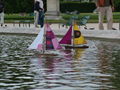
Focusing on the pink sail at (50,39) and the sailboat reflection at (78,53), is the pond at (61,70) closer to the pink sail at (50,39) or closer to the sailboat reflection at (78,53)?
the sailboat reflection at (78,53)

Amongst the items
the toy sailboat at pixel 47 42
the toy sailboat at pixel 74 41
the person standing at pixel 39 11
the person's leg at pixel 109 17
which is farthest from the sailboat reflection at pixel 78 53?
→ the person standing at pixel 39 11

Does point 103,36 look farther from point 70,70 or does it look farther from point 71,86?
point 71,86

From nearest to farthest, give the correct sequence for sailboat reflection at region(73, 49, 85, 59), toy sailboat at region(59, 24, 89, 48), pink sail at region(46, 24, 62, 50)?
1. sailboat reflection at region(73, 49, 85, 59)
2. pink sail at region(46, 24, 62, 50)
3. toy sailboat at region(59, 24, 89, 48)

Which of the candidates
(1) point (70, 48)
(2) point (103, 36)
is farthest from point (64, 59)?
(2) point (103, 36)

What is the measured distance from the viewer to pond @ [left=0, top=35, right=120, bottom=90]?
11.7 metres

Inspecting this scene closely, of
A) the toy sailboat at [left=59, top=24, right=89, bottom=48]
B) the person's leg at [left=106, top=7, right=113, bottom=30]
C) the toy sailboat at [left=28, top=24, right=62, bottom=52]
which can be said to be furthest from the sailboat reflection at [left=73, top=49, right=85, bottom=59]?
the person's leg at [left=106, top=7, right=113, bottom=30]

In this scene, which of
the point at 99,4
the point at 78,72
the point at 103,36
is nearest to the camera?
the point at 78,72

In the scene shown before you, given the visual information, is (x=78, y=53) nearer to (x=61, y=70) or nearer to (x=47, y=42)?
(x=47, y=42)

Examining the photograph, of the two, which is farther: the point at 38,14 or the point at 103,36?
the point at 38,14

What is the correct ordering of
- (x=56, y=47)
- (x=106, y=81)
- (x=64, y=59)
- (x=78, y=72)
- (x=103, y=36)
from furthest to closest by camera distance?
(x=103, y=36), (x=56, y=47), (x=64, y=59), (x=78, y=72), (x=106, y=81)

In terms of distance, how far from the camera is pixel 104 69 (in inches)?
565

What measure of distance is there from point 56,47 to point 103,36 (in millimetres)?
7186

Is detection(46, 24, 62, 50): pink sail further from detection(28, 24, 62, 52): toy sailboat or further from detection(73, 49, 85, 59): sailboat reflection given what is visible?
detection(73, 49, 85, 59): sailboat reflection

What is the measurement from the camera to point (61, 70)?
1426 centimetres
